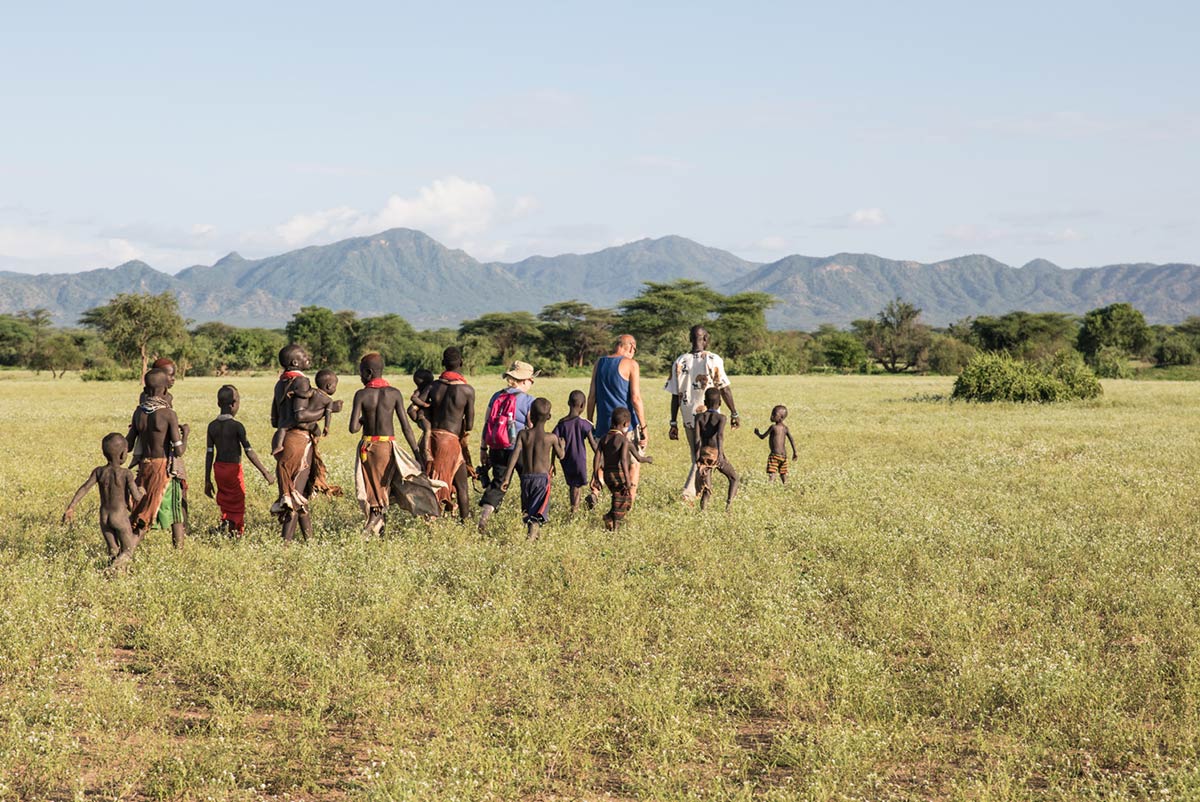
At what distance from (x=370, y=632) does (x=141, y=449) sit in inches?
153

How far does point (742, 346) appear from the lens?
99.1 metres

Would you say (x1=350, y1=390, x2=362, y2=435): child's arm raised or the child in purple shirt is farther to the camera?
the child in purple shirt

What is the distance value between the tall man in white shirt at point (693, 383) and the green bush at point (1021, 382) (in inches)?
1108

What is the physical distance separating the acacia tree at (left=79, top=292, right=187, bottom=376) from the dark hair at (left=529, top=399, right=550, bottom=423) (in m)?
54.6

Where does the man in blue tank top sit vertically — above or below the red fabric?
above

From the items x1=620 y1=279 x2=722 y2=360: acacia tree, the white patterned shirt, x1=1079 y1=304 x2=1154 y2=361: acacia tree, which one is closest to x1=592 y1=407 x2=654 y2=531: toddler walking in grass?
the white patterned shirt

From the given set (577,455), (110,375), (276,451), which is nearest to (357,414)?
(276,451)

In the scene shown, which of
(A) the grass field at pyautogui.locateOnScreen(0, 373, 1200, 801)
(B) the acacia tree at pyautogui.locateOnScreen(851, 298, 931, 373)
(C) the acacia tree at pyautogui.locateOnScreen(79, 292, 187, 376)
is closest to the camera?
(A) the grass field at pyautogui.locateOnScreen(0, 373, 1200, 801)

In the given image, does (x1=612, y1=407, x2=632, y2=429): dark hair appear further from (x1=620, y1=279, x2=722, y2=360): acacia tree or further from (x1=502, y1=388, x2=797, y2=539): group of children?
(x1=620, y1=279, x2=722, y2=360): acacia tree

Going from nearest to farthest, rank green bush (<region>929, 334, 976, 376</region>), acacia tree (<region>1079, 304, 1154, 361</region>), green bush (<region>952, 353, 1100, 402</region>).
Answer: green bush (<region>952, 353, 1100, 402</region>) → green bush (<region>929, 334, 976, 376</region>) → acacia tree (<region>1079, 304, 1154, 361</region>)

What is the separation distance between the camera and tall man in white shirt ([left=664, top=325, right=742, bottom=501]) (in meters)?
12.5

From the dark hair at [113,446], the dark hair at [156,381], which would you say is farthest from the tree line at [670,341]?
the dark hair at [113,446]

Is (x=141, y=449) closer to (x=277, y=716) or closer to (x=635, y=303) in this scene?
(x=277, y=716)

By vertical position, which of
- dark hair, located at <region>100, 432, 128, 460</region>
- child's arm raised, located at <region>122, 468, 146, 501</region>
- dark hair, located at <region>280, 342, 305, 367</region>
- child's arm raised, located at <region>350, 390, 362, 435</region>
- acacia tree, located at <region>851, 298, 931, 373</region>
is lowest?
child's arm raised, located at <region>122, 468, 146, 501</region>
